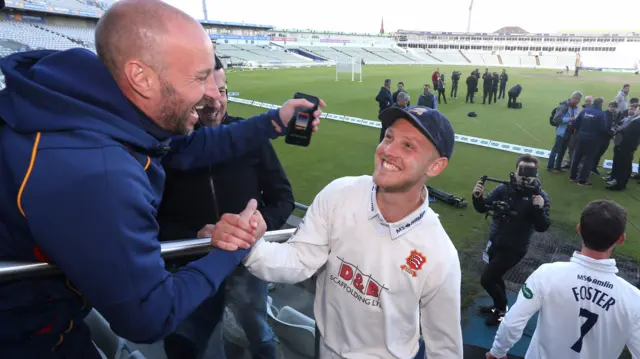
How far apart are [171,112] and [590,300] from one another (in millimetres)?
2504

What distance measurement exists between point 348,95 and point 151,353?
64.2 ft

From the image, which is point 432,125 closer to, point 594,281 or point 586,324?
point 594,281

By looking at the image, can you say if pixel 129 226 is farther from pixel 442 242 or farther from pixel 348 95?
pixel 348 95

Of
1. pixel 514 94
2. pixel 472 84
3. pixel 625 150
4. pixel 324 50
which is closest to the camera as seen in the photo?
pixel 625 150

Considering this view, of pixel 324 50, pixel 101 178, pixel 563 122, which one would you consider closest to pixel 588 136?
pixel 563 122

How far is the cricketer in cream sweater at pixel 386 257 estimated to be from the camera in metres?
1.63

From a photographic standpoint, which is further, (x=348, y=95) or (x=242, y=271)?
(x=348, y=95)

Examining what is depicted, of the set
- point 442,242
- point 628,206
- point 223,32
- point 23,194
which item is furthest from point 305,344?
point 223,32

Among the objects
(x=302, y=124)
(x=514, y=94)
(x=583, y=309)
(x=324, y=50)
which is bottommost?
(x=514, y=94)

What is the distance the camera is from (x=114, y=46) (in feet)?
3.97

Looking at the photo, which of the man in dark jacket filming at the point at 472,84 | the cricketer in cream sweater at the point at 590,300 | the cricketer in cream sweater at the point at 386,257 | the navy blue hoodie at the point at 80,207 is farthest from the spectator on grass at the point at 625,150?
the man in dark jacket filming at the point at 472,84

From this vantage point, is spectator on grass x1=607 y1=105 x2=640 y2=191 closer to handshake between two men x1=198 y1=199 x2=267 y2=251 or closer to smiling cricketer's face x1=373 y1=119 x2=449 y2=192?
smiling cricketer's face x1=373 y1=119 x2=449 y2=192

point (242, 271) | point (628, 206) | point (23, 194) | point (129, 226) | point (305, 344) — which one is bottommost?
point (628, 206)

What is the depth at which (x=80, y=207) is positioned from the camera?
3.15ft
